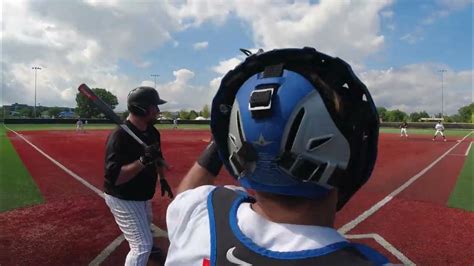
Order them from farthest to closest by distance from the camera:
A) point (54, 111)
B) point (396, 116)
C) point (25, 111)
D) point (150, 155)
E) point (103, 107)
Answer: point (25, 111)
point (54, 111)
point (396, 116)
point (103, 107)
point (150, 155)

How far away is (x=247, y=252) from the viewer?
1.29 metres

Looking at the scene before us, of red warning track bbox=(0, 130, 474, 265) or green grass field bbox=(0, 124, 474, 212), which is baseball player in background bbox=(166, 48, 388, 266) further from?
green grass field bbox=(0, 124, 474, 212)

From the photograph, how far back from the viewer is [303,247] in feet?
4.13

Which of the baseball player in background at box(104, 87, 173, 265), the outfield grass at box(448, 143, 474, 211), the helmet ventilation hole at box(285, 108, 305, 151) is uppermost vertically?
the helmet ventilation hole at box(285, 108, 305, 151)

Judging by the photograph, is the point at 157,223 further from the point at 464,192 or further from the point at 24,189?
the point at 464,192

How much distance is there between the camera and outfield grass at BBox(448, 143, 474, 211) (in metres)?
9.18

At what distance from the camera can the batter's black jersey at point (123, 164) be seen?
13.7 ft

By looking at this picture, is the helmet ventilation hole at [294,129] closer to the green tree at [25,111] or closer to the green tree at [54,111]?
the green tree at [54,111]

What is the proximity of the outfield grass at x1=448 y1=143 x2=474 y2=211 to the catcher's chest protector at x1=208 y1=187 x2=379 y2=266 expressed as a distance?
29.0 feet

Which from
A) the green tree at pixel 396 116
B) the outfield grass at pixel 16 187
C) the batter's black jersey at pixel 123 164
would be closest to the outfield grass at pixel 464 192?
the batter's black jersey at pixel 123 164

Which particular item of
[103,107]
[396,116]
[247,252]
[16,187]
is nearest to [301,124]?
[247,252]

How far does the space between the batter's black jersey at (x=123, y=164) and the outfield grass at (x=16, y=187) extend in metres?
5.62

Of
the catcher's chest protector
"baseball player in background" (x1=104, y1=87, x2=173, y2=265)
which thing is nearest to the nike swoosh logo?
the catcher's chest protector

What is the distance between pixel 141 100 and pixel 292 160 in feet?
10.6
